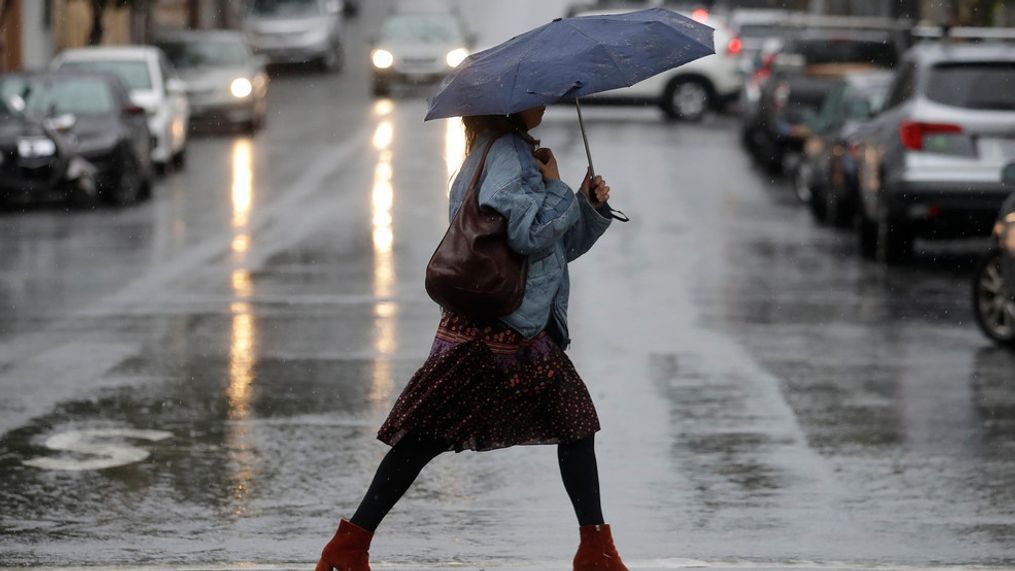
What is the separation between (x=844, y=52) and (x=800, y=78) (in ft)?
5.59

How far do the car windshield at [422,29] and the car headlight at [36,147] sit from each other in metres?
20.2

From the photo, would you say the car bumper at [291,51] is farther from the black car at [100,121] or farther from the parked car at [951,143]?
the parked car at [951,143]

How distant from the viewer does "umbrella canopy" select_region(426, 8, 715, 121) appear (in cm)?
584

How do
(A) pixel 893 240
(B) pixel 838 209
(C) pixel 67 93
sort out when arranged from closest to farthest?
(A) pixel 893 240
(B) pixel 838 209
(C) pixel 67 93

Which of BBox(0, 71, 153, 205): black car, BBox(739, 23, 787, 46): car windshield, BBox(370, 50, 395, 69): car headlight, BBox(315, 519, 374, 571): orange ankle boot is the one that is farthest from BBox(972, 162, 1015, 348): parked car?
BBox(739, 23, 787, 46): car windshield

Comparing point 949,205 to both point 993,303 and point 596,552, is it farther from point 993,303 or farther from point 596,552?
point 596,552

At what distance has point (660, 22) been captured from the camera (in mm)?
6254

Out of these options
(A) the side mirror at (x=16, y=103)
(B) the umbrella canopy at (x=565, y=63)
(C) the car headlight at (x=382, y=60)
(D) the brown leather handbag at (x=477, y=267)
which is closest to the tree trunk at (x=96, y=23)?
(C) the car headlight at (x=382, y=60)

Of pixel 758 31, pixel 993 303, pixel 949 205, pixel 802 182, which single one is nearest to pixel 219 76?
pixel 758 31

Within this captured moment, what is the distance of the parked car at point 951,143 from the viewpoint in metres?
15.4

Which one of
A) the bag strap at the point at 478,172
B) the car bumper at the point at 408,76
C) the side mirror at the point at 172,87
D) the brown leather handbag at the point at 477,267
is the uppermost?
the bag strap at the point at 478,172

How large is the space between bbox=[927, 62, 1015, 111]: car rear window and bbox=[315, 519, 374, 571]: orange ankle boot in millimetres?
10293

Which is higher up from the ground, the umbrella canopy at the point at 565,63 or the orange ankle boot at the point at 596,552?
the umbrella canopy at the point at 565,63

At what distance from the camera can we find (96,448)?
869 centimetres
